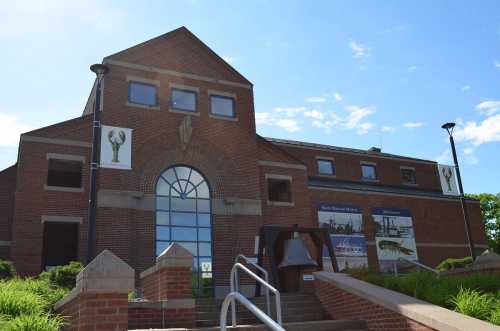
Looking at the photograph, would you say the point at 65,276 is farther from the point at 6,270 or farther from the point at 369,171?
the point at 369,171

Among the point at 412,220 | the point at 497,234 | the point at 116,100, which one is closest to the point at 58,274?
the point at 116,100

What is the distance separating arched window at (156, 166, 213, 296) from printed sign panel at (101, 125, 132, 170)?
2842 mm

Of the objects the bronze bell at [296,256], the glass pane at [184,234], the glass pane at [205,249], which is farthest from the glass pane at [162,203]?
the bronze bell at [296,256]

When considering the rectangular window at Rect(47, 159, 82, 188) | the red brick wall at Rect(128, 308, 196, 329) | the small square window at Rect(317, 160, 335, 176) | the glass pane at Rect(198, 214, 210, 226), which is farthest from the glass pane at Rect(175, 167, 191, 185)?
the small square window at Rect(317, 160, 335, 176)

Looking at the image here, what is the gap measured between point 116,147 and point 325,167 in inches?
743

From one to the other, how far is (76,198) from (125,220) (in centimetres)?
206

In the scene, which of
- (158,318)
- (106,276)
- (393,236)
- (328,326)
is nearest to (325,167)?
(393,236)

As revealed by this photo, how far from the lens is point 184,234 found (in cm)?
2033

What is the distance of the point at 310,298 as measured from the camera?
12.0 m

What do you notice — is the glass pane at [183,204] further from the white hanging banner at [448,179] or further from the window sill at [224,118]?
the white hanging banner at [448,179]

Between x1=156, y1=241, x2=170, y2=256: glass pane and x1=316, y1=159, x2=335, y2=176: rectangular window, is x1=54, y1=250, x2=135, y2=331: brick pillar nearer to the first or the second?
x1=156, y1=241, x2=170, y2=256: glass pane

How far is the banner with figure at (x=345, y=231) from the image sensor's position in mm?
28266

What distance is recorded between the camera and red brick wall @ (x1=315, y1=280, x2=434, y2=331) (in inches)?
329

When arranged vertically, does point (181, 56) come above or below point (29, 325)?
above
